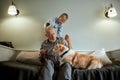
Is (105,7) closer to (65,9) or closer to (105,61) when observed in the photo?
(65,9)

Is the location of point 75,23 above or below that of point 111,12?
below

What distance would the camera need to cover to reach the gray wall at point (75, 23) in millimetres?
3225

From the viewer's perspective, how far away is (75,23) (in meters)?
3.24

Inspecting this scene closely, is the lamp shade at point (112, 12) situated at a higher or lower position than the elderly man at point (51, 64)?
higher

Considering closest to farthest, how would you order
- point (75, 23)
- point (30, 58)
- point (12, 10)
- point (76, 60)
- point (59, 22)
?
point (76, 60) < point (30, 58) < point (59, 22) < point (12, 10) < point (75, 23)

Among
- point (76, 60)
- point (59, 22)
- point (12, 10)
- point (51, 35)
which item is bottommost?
point (76, 60)

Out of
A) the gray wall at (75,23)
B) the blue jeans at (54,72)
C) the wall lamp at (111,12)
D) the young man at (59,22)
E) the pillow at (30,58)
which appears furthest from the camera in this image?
the gray wall at (75,23)

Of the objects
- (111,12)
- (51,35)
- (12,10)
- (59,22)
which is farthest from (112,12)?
(12,10)

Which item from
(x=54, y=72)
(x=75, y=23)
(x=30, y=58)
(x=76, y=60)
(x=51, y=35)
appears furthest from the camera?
(x=75, y=23)

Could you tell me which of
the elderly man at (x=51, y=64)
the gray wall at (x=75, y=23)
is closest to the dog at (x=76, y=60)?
the elderly man at (x=51, y=64)

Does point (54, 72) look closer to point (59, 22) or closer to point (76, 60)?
point (76, 60)

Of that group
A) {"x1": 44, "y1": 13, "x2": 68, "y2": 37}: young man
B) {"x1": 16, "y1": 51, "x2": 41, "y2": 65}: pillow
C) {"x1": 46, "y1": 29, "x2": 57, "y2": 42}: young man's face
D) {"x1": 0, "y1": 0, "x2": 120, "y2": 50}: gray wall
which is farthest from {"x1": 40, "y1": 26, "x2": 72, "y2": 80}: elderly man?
{"x1": 0, "y1": 0, "x2": 120, "y2": 50}: gray wall

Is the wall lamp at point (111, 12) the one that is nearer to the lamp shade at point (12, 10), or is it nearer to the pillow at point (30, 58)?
the pillow at point (30, 58)

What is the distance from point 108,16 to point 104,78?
1501 millimetres
